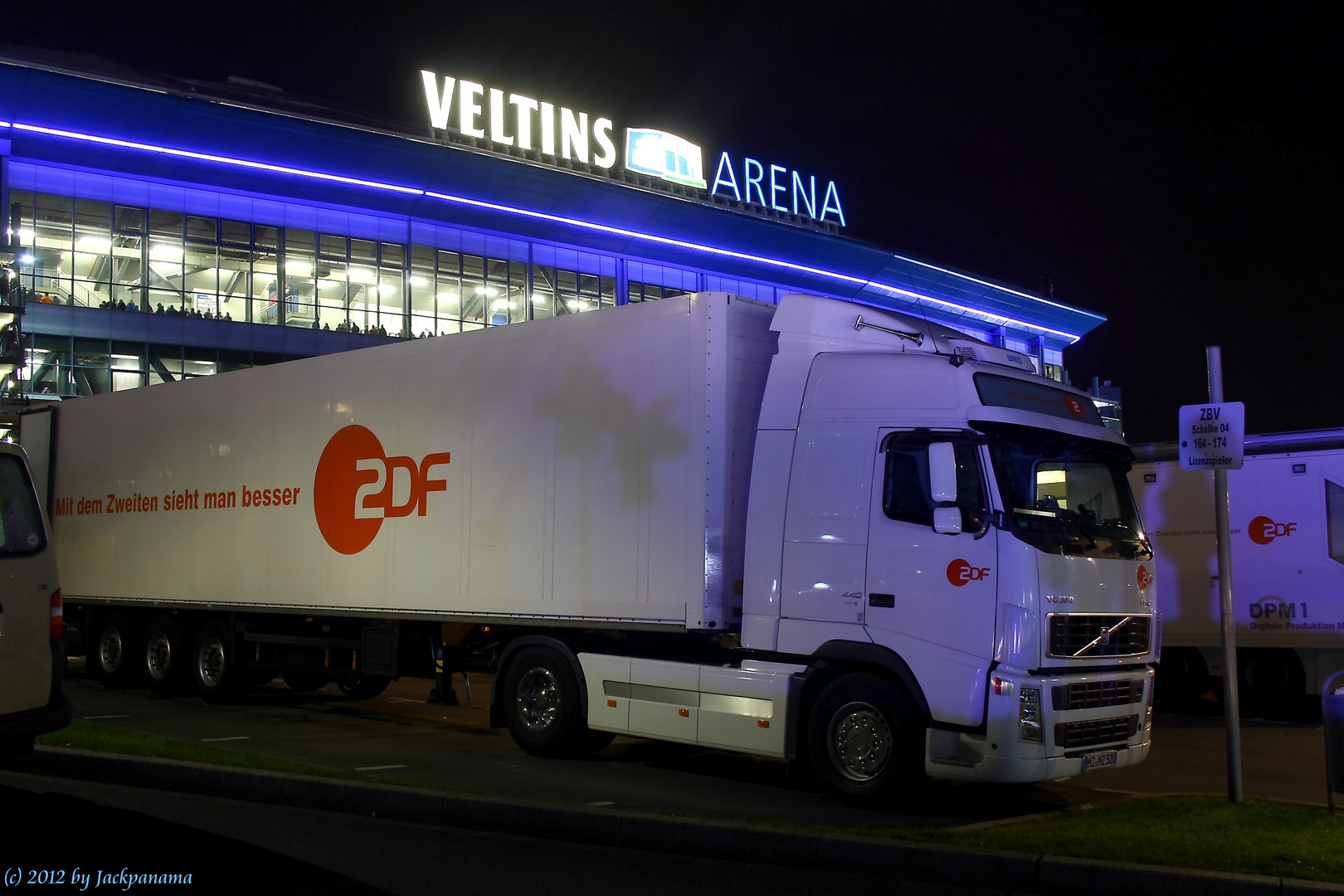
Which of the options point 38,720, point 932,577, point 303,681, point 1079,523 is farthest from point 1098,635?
point 303,681

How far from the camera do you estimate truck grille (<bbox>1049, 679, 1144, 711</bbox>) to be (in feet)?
25.1

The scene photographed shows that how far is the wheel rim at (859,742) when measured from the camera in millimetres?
7973

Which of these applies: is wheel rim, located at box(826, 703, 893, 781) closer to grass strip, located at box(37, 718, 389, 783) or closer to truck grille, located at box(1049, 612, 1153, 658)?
truck grille, located at box(1049, 612, 1153, 658)

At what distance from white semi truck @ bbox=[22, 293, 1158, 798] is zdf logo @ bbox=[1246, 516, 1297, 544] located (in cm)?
688

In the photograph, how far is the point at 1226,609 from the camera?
26.2ft

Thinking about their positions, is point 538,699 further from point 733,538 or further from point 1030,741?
point 1030,741

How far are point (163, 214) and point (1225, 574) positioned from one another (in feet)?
113

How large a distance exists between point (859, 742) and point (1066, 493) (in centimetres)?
237

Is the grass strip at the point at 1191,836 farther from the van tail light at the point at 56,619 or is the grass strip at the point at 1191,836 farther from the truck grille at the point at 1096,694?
the van tail light at the point at 56,619

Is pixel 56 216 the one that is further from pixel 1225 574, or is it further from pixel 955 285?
pixel 955 285

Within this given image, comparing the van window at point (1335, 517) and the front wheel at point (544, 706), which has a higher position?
the van window at point (1335, 517)

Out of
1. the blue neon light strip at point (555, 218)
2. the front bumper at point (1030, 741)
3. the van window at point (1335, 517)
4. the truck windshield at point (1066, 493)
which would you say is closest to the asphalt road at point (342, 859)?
the front bumper at point (1030, 741)

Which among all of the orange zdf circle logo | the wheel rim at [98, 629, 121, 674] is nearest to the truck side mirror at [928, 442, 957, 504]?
the orange zdf circle logo

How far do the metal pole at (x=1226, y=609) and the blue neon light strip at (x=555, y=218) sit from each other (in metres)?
28.8
